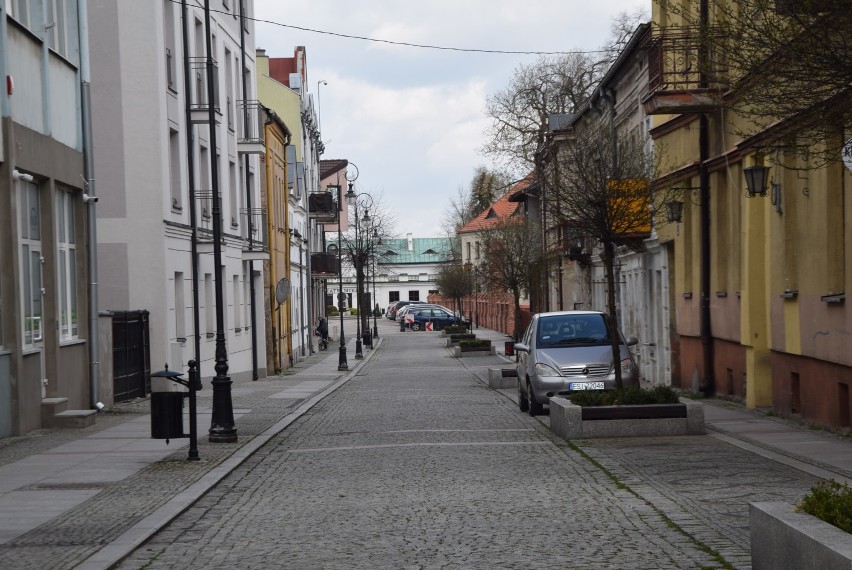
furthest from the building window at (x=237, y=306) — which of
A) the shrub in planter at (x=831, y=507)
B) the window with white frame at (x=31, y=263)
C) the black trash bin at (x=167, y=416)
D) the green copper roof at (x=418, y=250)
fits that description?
the green copper roof at (x=418, y=250)

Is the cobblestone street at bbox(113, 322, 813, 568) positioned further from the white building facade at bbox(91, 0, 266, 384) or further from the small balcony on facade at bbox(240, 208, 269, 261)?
the small balcony on facade at bbox(240, 208, 269, 261)

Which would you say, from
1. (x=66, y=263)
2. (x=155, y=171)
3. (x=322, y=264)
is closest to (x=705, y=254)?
A: (x=155, y=171)

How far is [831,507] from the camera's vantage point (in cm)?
639

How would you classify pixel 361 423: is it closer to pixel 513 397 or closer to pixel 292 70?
pixel 513 397

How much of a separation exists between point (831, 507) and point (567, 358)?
14.1 m

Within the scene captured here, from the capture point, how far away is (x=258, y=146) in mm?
38281

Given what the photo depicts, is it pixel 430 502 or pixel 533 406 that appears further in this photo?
pixel 533 406

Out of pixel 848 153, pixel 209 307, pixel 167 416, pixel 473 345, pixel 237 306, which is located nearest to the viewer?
pixel 848 153

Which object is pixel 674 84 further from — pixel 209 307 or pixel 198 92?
pixel 209 307

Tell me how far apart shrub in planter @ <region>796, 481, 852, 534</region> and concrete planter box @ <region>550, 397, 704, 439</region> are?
360 inches

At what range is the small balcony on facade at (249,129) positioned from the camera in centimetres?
3800

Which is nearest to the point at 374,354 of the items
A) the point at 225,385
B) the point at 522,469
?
the point at 225,385

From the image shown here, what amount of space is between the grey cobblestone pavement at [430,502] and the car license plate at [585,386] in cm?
157

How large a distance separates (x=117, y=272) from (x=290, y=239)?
25093 mm
